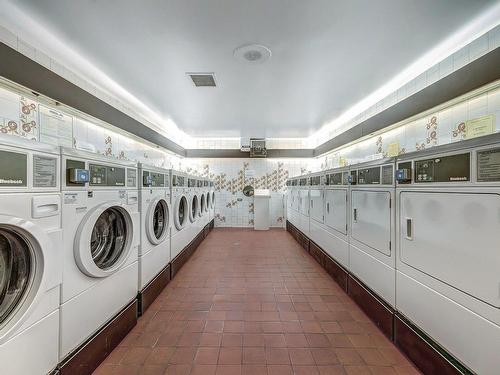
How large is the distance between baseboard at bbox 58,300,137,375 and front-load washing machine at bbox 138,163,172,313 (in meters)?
0.24

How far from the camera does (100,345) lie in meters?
1.57

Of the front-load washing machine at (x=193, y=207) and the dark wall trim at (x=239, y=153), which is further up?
the dark wall trim at (x=239, y=153)

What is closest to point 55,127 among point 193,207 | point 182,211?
point 182,211

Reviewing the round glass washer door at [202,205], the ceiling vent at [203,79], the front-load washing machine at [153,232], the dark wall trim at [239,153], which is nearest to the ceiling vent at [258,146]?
the dark wall trim at [239,153]

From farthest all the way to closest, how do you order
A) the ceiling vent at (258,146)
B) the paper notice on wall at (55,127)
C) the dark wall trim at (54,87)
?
1. the ceiling vent at (258,146)
2. the paper notice on wall at (55,127)
3. the dark wall trim at (54,87)

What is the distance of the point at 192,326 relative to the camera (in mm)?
1989

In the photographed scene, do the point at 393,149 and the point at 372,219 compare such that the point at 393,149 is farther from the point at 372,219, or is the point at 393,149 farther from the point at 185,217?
the point at 185,217

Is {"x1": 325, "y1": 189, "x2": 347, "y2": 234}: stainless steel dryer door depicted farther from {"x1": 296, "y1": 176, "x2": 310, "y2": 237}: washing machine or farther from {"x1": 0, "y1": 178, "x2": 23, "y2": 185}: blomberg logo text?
{"x1": 0, "y1": 178, "x2": 23, "y2": 185}: blomberg logo text

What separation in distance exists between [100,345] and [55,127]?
2.29 m

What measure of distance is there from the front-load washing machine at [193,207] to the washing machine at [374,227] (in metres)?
2.41

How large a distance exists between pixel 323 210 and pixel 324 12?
2.26 meters

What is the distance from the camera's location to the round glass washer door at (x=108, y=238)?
60.6 inches

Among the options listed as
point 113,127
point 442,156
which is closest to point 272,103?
point 113,127

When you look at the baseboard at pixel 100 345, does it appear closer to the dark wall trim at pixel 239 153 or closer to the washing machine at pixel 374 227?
the washing machine at pixel 374 227
